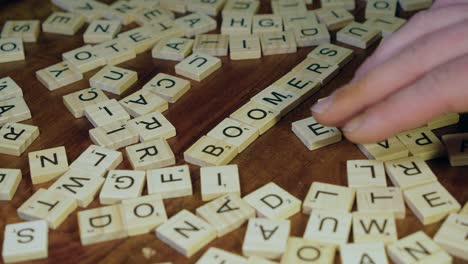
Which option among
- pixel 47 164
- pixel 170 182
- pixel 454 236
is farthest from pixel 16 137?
pixel 454 236

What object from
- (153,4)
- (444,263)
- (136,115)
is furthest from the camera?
(153,4)

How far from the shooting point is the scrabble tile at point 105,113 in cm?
128

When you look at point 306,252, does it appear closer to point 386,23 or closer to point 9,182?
point 9,182

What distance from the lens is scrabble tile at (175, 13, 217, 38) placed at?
155 centimetres

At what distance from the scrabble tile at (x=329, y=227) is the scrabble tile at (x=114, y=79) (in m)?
0.51

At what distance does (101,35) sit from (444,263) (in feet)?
3.01

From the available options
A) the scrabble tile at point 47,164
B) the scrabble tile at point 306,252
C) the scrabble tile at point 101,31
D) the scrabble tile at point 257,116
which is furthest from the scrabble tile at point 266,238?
the scrabble tile at point 101,31

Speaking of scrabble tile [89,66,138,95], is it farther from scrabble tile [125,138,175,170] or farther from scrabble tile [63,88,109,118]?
scrabble tile [125,138,175,170]

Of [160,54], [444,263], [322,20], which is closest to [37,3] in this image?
[160,54]

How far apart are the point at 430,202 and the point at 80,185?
555mm

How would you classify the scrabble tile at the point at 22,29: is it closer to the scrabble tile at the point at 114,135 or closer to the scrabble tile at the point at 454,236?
the scrabble tile at the point at 114,135

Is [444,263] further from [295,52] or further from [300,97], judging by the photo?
[295,52]

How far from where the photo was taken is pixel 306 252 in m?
0.99

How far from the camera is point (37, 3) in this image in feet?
5.65
